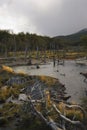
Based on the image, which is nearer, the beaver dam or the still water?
the beaver dam

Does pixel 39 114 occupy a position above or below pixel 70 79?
above

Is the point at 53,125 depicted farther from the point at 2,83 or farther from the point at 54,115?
the point at 2,83

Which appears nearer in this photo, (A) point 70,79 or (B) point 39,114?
(B) point 39,114

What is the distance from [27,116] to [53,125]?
600 cm

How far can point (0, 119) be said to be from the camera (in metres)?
30.1

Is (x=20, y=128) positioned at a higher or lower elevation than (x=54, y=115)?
lower

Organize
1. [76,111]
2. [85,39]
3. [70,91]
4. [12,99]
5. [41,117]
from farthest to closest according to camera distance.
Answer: [85,39] → [70,91] → [12,99] → [76,111] → [41,117]

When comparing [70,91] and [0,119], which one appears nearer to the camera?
[0,119]

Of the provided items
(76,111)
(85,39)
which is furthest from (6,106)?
(85,39)

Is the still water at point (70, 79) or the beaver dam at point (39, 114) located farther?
the still water at point (70, 79)

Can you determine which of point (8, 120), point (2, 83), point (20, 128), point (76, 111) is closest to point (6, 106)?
point (8, 120)

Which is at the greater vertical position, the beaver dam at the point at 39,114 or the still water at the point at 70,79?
the beaver dam at the point at 39,114

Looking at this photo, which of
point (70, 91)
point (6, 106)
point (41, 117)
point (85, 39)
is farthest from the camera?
point (85, 39)

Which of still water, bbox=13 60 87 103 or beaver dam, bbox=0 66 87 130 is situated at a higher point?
beaver dam, bbox=0 66 87 130
